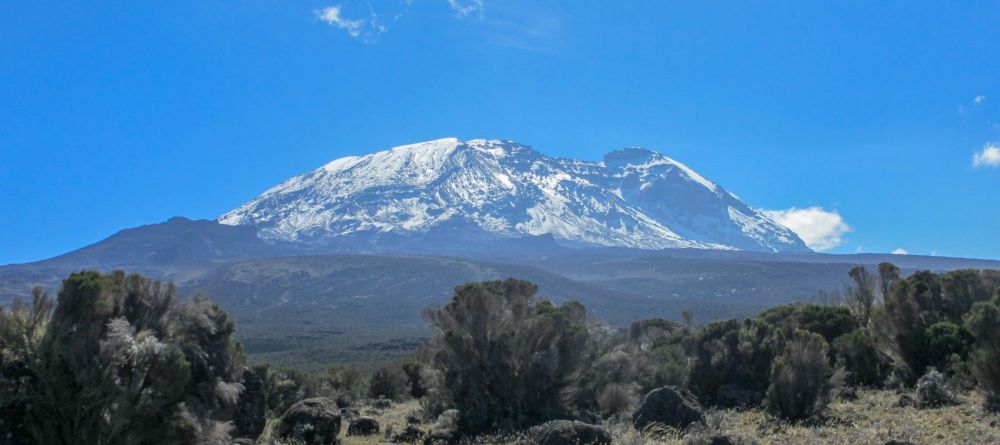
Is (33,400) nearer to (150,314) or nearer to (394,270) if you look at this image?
(150,314)

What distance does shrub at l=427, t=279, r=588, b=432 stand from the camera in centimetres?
1400

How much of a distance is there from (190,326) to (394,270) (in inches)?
5942

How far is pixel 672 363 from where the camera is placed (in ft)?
57.7

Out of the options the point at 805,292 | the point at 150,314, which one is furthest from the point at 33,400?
the point at 805,292

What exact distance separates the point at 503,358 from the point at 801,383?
5388mm

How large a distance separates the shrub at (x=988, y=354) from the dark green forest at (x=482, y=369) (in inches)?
1.1

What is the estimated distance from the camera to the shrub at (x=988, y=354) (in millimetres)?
11992

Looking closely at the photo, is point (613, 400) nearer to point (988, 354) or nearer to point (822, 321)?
point (988, 354)

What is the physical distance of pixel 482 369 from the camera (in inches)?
569

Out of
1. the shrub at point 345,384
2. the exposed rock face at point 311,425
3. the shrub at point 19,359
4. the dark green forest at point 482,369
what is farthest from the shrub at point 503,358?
the shrub at point 19,359

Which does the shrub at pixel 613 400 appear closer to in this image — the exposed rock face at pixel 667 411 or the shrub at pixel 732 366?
the exposed rock face at pixel 667 411

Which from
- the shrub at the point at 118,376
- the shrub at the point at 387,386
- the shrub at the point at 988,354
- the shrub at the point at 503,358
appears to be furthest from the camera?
the shrub at the point at 387,386

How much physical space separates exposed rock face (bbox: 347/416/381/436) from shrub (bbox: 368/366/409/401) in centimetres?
821

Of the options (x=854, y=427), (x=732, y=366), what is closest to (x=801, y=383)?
(x=854, y=427)
